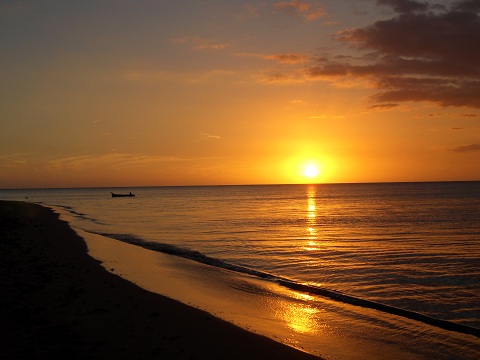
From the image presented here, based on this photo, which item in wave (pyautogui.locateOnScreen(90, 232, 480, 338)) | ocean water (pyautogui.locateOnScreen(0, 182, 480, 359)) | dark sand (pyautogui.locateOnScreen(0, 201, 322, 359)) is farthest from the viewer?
wave (pyautogui.locateOnScreen(90, 232, 480, 338))

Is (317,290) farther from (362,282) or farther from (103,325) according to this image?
(103,325)

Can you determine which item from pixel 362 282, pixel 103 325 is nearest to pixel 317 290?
pixel 362 282

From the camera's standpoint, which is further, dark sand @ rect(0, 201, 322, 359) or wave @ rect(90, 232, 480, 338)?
wave @ rect(90, 232, 480, 338)

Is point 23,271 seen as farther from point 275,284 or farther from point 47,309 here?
point 275,284

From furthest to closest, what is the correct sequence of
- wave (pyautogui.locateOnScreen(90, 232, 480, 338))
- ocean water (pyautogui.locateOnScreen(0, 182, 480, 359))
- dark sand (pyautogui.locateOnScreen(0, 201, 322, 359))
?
wave (pyautogui.locateOnScreen(90, 232, 480, 338))
ocean water (pyautogui.locateOnScreen(0, 182, 480, 359))
dark sand (pyautogui.locateOnScreen(0, 201, 322, 359))

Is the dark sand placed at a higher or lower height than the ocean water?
higher

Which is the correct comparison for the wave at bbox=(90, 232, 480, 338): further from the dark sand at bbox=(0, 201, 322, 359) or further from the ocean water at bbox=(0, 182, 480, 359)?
the dark sand at bbox=(0, 201, 322, 359)

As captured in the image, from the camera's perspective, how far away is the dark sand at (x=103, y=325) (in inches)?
323

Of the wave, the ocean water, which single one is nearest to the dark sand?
the ocean water

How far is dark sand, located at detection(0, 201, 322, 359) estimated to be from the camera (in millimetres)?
8211

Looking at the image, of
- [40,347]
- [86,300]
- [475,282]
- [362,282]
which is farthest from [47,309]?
[475,282]

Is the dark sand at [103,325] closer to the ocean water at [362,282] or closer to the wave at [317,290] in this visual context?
the ocean water at [362,282]

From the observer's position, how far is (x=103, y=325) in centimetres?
974

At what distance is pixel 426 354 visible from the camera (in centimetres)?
993
